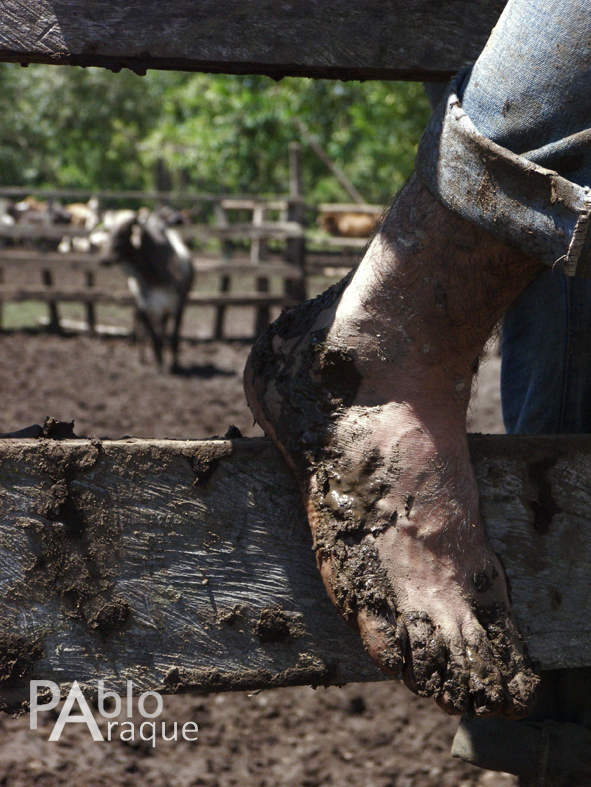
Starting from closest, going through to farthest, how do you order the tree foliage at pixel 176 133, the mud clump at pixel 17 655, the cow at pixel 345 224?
the mud clump at pixel 17 655 < the tree foliage at pixel 176 133 < the cow at pixel 345 224

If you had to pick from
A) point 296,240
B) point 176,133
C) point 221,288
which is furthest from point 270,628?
point 176,133

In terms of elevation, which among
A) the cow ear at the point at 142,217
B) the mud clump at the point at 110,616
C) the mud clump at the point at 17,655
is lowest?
the cow ear at the point at 142,217

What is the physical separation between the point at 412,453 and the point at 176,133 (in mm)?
17264

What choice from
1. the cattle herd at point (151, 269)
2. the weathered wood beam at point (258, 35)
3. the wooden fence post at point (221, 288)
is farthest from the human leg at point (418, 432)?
the wooden fence post at point (221, 288)

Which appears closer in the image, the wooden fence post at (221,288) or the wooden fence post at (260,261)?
the wooden fence post at (221,288)

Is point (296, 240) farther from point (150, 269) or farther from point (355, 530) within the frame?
point (355, 530)

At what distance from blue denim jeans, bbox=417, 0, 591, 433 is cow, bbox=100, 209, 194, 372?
28.1 feet

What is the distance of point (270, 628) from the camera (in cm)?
102

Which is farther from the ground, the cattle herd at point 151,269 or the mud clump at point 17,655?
the mud clump at point 17,655

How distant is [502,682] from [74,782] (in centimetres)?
137

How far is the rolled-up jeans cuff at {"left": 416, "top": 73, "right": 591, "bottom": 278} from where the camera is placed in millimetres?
841

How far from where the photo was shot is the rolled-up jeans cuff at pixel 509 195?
33.1 inches

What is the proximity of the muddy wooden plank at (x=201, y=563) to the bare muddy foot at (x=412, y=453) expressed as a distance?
0.23 feet

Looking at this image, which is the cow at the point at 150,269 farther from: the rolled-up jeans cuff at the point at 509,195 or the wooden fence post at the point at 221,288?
the rolled-up jeans cuff at the point at 509,195
